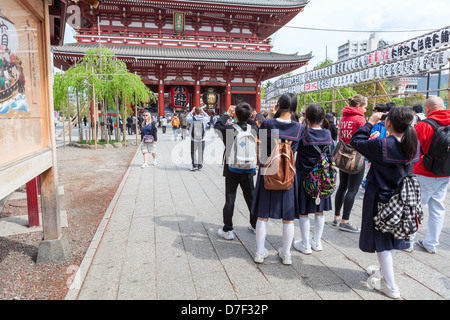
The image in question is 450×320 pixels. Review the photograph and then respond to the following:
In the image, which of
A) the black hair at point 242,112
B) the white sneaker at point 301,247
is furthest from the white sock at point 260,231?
the black hair at point 242,112

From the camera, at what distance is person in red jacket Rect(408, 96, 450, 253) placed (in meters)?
3.24

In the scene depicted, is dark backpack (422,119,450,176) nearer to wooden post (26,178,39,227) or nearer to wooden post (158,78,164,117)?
wooden post (26,178,39,227)

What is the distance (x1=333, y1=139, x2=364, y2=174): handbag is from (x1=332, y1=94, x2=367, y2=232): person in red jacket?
0.35ft

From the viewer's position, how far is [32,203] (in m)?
3.98

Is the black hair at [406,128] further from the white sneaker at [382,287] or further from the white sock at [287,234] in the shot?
the white sock at [287,234]

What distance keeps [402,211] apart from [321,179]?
2.63 feet

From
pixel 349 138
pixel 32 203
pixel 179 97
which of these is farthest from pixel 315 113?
pixel 179 97

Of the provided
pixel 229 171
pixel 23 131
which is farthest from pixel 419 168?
pixel 23 131

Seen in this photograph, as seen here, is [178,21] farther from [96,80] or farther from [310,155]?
[310,155]

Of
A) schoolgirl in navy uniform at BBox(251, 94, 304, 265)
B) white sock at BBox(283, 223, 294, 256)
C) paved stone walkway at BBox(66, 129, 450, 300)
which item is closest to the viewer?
paved stone walkway at BBox(66, 129, 450, 300)

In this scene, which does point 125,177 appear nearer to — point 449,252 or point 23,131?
point 23,131

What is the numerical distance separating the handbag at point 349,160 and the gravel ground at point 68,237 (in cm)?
330

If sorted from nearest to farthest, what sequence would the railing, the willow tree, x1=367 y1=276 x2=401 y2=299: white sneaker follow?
x1=367 y1=276 x2=401 y2=299: white sneaker, the willow tree, the railing

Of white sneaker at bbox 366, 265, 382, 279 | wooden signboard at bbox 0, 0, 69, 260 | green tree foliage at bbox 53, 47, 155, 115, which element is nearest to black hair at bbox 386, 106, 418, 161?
white sneaker at bbox 366, 265, 382, 279
